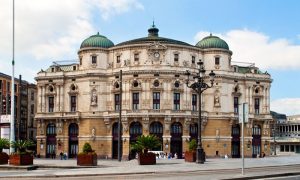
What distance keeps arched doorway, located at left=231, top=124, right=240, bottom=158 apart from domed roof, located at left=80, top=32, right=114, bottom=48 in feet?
88.9

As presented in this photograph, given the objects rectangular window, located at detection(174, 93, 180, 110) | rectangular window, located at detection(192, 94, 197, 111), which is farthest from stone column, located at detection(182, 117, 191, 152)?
rectangular window, located at detection(192, 94, 197, 111)

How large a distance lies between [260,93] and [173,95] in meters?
19.1

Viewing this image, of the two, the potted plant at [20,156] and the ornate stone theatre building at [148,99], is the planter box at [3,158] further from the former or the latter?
the ornate stone theatre building at [148,99]

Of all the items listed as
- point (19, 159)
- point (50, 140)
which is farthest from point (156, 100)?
point (19, 159)

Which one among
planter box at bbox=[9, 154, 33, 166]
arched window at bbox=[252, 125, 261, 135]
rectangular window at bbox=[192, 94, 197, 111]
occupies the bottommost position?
planter box at bbox=[9, 154, 33, 166]

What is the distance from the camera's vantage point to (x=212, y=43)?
9844 cm

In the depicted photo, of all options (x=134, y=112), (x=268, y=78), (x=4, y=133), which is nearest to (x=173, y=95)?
(x=134, y=112)

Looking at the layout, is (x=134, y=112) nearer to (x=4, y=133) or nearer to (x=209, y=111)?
(x=209, y=111)

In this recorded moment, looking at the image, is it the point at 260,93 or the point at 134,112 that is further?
the point at 260,93

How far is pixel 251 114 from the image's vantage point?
98.2 meters

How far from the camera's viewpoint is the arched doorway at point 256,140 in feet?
326

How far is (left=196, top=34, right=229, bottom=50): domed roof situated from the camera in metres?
98.2

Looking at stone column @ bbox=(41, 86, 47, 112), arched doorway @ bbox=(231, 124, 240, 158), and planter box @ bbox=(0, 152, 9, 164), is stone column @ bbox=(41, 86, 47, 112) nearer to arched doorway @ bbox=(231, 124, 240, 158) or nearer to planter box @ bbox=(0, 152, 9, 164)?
arched doorway @ bbox=(231, 124, 240, 158)

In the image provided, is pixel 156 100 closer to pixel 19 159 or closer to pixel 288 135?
pixel 19 159
